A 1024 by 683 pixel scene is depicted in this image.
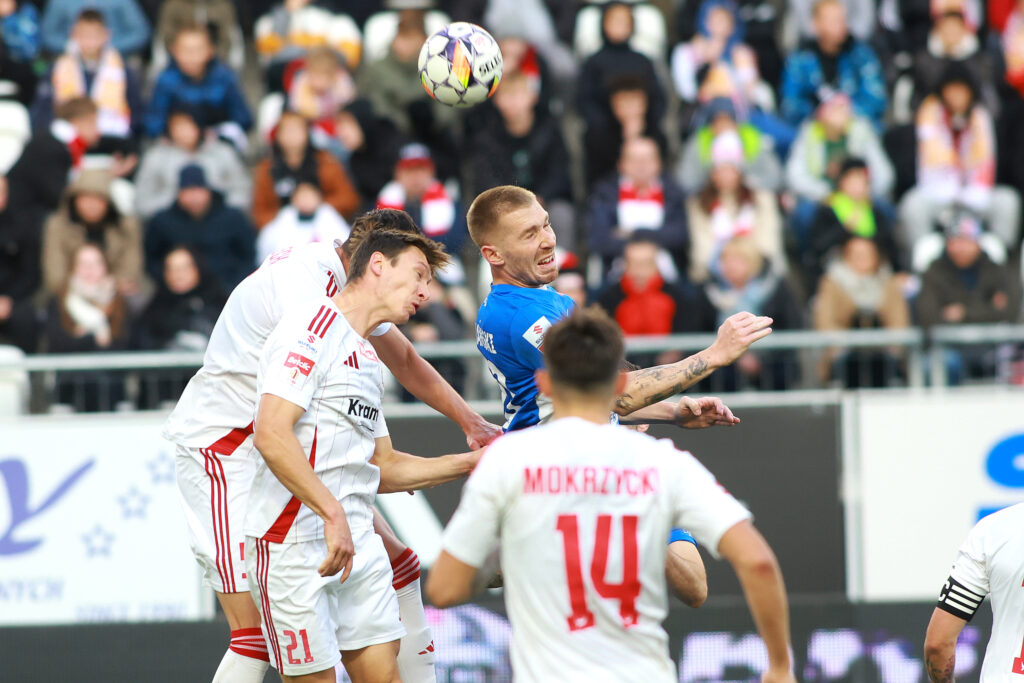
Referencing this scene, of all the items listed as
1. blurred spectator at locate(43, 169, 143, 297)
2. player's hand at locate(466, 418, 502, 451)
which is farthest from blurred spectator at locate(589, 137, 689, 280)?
player's hand at locate(466, 418, 502, 451)

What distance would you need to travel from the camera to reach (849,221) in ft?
42.9

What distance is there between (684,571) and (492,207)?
6.12ft

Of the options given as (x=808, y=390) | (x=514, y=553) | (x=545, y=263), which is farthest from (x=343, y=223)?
(x=514, y=553)

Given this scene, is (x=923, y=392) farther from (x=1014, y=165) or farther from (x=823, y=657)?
(x=1014, y=165)

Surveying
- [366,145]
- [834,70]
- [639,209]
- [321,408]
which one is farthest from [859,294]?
[321,408]

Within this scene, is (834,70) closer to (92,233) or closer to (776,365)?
(776,365)

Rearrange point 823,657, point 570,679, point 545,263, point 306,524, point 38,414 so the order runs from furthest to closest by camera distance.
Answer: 1. point 38,414
2. point 823,657
3. point 545,263
4. point 306,524
5. point 570,679

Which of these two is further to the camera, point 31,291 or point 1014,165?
point 1014,165

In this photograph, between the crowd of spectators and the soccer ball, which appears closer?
the soccer ball

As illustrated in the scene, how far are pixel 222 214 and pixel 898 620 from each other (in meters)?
6.71

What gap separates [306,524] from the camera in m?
5.80

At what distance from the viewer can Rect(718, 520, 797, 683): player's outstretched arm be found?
4203 mm

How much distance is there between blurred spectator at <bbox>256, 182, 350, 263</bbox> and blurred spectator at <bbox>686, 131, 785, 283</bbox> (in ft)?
10.5

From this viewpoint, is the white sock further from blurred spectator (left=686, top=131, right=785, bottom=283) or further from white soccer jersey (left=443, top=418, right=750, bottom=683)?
blurred spectator (left=686, top=131, right=785, bottom=283)
